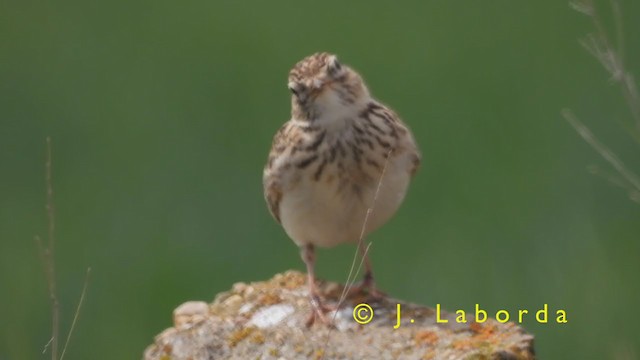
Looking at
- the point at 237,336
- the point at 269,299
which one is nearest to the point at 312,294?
the point at 269,299

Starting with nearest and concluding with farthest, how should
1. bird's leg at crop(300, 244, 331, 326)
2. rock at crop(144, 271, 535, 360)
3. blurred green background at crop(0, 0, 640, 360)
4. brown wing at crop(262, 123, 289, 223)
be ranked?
1. rock at crop(144, 271, 535, 360)
2. bird's leg at crop(300, 244, 331, 326)
3. brown wing at crop(262, 123, 289, 223)
4. blurred green background at crop(0, 0, 640, 360)

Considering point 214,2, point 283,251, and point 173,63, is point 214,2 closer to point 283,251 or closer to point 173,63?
point 173,63

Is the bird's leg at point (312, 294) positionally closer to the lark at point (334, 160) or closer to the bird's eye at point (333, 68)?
the lark at point (334, 160)

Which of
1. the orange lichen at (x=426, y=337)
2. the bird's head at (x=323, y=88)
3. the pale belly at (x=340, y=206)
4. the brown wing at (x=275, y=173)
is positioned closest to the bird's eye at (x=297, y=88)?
the bird's head at (x=323, y=88)

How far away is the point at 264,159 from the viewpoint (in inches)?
→ 405

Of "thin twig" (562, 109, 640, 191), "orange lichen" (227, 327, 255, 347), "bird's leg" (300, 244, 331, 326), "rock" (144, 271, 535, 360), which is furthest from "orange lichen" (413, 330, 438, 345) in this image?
"thin twig" (562, 109, 640, 191)

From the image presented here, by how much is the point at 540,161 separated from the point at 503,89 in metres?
0.71

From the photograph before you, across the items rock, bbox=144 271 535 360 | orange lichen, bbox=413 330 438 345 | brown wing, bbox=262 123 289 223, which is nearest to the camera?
rock, bbox=144 271 535 360

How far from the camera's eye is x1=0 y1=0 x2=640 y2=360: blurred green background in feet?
30.6

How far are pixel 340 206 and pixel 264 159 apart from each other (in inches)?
126

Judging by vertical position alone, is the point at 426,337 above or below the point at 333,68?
below

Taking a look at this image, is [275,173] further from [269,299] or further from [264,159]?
[264,159]

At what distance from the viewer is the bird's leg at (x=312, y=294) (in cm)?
683

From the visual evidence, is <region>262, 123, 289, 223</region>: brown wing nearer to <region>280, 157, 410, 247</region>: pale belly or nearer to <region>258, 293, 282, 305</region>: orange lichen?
<region>280, 157, 410, 247</region>: pale belly
